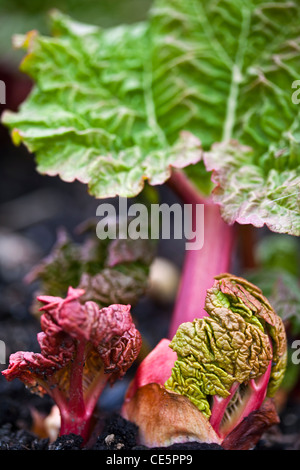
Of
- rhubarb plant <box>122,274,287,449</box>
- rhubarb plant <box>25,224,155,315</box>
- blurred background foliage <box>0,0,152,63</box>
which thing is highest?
blurred background foliage <box>0,0,152,63</box>

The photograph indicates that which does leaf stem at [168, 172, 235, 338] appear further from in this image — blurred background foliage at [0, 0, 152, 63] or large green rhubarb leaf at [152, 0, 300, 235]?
blurred background foliage at [0, 0, 152, 63]

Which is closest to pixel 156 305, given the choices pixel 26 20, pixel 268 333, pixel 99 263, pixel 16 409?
pixel 99 263

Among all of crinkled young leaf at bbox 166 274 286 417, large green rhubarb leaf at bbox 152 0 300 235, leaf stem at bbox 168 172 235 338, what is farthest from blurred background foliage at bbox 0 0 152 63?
crinkled young leaf at bbox 166 274 286 417

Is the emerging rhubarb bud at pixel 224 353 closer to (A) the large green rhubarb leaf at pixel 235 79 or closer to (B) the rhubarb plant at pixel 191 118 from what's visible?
(B) the rhubarb plant at pixel 191 118

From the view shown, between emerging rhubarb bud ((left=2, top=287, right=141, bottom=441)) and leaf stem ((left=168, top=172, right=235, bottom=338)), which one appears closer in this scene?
emerging rhubarb bud ((left=2, top=287, right=141, bottom=441))

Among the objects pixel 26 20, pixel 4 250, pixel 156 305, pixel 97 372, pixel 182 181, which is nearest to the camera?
pixel 97 372

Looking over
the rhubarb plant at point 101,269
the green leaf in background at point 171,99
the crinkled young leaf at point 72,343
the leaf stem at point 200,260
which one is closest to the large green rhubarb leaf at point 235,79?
the green leaf in background at point 171,99

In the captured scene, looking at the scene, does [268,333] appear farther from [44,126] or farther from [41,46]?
[41,46]
